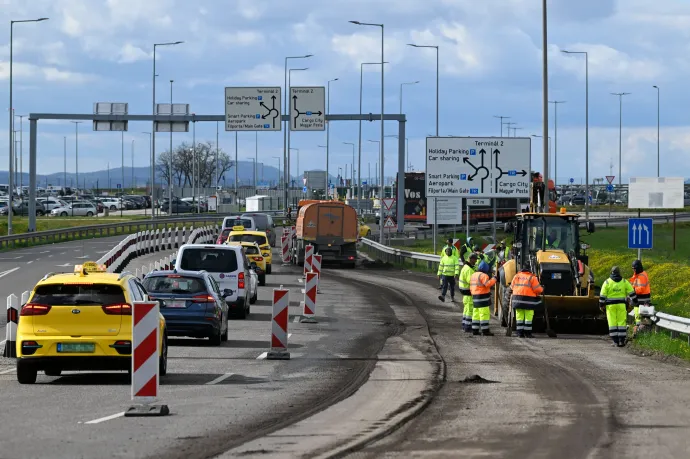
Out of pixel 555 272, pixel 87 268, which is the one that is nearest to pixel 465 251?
pixel 555 272

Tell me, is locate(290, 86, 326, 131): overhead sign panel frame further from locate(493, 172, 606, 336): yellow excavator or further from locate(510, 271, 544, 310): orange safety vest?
locate(510, 271, 544, 310): orange safety vest

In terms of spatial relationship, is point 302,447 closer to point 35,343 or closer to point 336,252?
→ point 35,343

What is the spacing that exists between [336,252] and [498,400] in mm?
40391

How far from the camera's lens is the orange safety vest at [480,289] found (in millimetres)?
25623

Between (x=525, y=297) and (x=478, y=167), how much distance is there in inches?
1049

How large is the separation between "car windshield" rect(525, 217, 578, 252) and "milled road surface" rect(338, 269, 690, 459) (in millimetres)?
5642

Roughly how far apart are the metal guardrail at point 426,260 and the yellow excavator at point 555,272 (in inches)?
45.2

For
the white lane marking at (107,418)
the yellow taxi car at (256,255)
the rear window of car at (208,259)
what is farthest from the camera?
the yellow taxi car at (256,255)


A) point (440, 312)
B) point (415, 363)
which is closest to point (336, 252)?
point (440, 312)

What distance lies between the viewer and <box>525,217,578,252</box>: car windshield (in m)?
29.1

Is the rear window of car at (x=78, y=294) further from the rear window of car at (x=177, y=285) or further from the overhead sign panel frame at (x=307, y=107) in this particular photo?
the overhead sign panel frame at (x=307, y=107)

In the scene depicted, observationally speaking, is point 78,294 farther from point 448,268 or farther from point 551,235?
point 448,268

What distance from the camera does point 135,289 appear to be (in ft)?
56.8

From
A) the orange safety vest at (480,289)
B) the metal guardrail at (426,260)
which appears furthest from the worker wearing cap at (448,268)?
the orange safety vest at (480,289)
